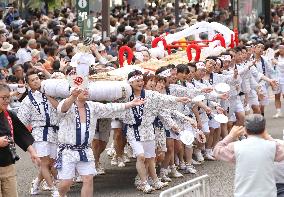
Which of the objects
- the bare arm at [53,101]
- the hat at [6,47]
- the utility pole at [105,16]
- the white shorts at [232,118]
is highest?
the utility pole at [105,16]

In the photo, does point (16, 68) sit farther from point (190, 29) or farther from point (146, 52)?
point (190, 29)

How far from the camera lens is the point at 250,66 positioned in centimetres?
1950

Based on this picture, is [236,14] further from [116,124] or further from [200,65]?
[116,124]

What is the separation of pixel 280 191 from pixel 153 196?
15.6 feet

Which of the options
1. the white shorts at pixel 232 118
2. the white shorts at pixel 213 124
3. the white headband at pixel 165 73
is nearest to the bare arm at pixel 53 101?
the white headband at pixel 165 73

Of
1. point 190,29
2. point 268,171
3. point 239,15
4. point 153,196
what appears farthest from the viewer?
point 239,15

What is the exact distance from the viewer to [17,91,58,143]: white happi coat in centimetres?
1415

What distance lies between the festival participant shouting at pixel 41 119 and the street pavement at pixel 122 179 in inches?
27.8

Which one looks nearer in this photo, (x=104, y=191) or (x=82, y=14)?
(x=104, y=191)

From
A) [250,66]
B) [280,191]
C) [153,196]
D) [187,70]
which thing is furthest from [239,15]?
[280,191]

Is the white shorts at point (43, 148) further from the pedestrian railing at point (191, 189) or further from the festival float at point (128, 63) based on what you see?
the pedestrian railing at point (191, 189)

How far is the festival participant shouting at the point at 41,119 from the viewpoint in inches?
556

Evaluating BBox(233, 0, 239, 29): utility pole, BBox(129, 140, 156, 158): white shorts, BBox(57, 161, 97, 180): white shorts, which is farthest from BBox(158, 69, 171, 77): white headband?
BBox(233, 0, 239, 29): utility pole

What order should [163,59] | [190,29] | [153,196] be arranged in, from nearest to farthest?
1. [153,196]
2. [163,59]
3. [190,29]
